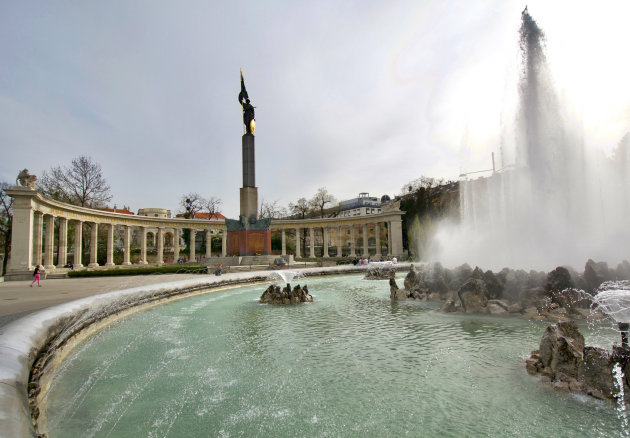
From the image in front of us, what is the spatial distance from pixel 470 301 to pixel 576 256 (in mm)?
8959

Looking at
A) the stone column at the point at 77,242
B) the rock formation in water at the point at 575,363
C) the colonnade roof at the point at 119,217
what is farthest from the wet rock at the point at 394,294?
the stone column at the point at 77,242

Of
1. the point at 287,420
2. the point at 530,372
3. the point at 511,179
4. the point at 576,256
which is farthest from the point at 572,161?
the point at 287,420

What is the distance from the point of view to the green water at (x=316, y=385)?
4980 millimetres

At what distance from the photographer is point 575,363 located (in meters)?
6.43

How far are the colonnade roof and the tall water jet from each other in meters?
36.8

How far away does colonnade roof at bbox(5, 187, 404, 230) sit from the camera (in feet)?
107

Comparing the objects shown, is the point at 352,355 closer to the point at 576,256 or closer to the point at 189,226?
the point at 576,256

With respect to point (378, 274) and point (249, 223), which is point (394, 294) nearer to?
point (378, 274)

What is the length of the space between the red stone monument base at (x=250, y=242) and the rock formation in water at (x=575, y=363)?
119ft

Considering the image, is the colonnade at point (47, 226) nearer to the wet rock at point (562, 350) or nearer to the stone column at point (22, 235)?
the stone column at point (22, 235)

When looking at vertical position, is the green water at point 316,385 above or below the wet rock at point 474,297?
below

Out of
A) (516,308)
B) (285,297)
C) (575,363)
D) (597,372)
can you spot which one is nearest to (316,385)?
(575,363)

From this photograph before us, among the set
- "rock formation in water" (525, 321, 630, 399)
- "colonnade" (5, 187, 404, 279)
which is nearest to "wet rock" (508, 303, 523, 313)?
A: "rock formation in water" (525, 321, 630, 399)

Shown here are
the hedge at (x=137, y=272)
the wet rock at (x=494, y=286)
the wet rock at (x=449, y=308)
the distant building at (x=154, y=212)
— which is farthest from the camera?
the distant building at (x=154, y=212)
